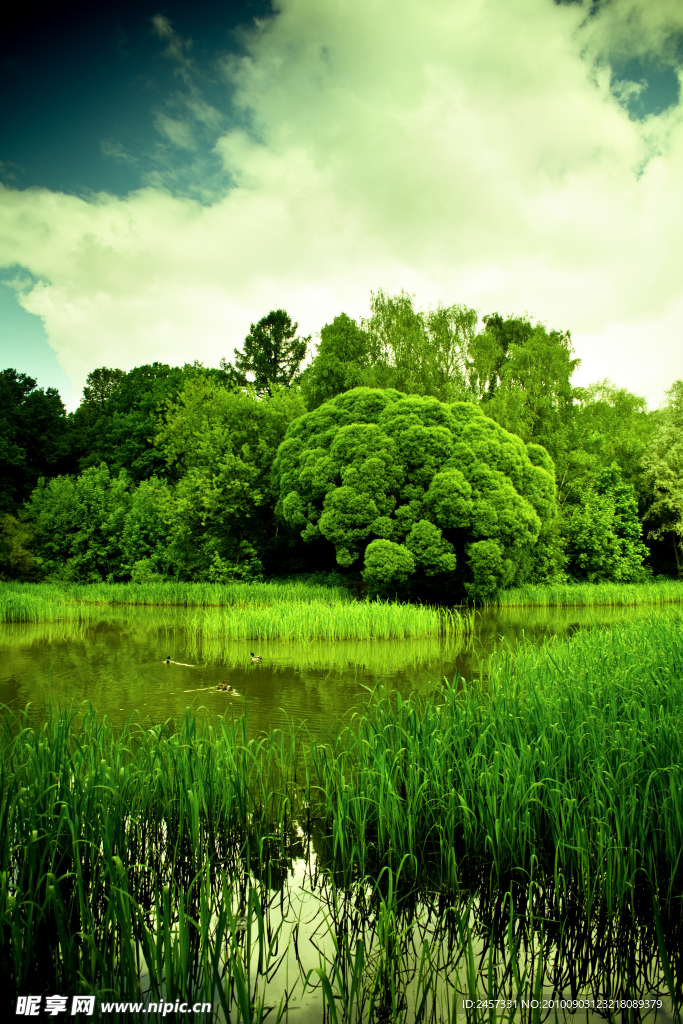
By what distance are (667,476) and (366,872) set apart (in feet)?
80.3

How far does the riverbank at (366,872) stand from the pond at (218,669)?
1595 millimetres

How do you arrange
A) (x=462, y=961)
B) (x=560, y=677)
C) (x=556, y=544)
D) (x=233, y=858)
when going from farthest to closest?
1. (x=556, y=544)
2. (x=560, y=677)
3. (x=233, y=858)
4. (x=462, y=961)

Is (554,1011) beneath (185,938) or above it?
beneath

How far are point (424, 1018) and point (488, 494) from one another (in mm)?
13927

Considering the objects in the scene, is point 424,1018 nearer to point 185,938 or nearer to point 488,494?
point 185,938

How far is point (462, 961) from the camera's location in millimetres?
2584

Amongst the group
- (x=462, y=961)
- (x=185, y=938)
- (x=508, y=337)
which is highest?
(x=508, y=337)

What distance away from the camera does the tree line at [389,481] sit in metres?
15.3

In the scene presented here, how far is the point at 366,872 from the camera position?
3.15 metres

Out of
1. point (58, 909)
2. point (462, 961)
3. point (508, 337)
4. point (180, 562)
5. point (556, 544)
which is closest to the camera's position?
point (58, 909)

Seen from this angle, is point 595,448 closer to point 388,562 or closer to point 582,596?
point 582,596

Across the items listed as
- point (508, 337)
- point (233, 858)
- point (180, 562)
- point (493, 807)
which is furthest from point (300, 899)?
point (508, 337)

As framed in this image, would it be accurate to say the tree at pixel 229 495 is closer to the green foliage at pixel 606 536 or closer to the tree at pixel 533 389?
the tree at pixel 533 389

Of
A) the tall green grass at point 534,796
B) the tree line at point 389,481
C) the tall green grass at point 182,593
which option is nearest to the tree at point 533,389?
the tree line at point 389,481
